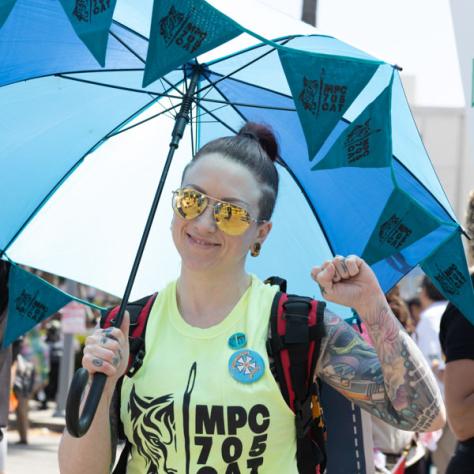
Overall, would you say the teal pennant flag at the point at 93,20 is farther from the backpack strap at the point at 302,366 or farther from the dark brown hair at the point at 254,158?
the backpack strap at the point at 302,366

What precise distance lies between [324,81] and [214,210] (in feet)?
1.78

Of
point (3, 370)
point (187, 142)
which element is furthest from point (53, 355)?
point (187, 142)

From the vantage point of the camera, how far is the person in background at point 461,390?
3.98 meters

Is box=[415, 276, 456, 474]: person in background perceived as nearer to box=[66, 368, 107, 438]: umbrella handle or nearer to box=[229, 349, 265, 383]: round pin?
box=[229, 349, 265, 383]: round pin

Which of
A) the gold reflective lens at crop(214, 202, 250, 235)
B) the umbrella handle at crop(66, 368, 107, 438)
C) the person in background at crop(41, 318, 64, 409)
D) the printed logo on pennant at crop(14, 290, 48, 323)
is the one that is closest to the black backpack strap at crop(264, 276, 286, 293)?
the gold reflective lens at crop(214, 202, 250, 235)

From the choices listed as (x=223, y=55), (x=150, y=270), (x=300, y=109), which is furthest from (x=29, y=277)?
(x=300, y=109)

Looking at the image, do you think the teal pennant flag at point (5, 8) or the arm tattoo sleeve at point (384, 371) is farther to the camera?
the teal pennant flag at point (5, 8)

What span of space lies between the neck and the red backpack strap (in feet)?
0.39

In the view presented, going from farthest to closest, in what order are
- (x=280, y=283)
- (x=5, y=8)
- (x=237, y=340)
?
1. (x=280, y=283)
2. (x=5, y=8)
3. (x=237, y=340)

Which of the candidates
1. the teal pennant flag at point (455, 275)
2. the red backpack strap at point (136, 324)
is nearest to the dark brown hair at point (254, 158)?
the red backpack strap at point (136, 324)

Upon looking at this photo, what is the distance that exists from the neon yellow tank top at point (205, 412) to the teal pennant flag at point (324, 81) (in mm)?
718

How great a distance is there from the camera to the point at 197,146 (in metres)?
4.43

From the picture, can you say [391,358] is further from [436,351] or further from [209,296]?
[436,351]

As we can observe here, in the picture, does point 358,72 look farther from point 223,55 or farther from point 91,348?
point 91,348
